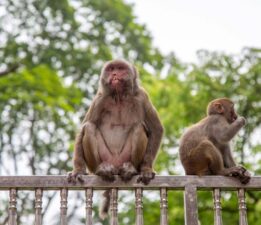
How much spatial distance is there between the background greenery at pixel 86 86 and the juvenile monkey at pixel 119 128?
9224mm

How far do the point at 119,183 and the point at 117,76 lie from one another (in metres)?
1.59

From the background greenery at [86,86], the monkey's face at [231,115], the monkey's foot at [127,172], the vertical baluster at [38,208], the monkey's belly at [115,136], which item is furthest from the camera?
the background greenery at [86,86]

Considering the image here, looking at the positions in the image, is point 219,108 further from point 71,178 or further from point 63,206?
point 63,206

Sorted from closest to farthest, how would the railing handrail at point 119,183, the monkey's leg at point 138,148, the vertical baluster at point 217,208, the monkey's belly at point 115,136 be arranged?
the vertical baluster at point 217,208
the railing handrail at point 119,183
the monkey's leg at point 138,148
the monkey's belly at point 115,136

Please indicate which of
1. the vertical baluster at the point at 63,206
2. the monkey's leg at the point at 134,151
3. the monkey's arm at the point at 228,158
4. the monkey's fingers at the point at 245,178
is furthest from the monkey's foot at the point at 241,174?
the vertical baluster at the point at 63,206

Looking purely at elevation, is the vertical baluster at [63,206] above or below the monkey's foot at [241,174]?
below

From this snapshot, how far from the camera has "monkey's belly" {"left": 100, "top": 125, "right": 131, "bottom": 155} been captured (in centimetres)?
959

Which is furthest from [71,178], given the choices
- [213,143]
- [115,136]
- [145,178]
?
[213,143]

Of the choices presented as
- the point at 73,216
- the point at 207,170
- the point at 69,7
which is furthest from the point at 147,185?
the point at 73,216

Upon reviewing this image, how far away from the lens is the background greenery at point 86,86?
794 inches

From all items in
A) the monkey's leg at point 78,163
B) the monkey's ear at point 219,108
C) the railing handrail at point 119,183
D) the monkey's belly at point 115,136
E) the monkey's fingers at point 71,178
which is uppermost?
the monkey's ear at point 219,108

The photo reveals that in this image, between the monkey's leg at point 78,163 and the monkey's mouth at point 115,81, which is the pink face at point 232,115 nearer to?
the monkey's mouth at point 115,81

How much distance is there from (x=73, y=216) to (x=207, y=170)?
54.2 feet

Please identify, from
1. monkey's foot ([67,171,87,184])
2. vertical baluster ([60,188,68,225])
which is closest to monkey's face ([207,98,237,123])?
monkey's foot ([67,171,87,184])
